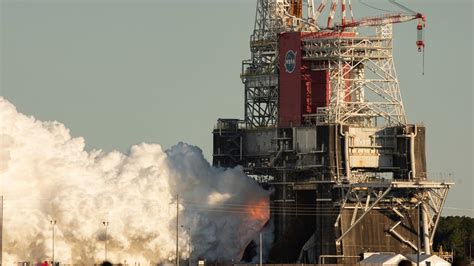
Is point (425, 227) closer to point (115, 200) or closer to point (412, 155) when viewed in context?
point (412, 155)

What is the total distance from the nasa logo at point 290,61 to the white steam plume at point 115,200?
512 inches

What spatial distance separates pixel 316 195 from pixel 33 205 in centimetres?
3047

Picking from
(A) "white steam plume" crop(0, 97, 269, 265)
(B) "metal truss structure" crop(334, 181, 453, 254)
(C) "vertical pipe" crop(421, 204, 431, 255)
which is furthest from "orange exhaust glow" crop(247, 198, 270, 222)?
(C) "vertical pipe" crop(421, 204, 431, 255)

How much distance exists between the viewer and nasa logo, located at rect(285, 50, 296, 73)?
14650 centimetres

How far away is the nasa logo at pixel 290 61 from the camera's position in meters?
146

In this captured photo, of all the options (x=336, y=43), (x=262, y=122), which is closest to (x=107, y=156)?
(x=262, y=122)

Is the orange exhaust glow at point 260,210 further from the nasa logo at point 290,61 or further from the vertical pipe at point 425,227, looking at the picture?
the vertical pipe at point 425,227

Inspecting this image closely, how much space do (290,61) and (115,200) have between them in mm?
25501

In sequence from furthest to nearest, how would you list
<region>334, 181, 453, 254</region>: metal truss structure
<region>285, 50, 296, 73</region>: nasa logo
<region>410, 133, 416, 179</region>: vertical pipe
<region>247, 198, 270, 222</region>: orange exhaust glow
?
<region>247, 198, 270, 222</region>: orange exhaust glow, <region>285, 50, 296, 73</region>: nasa logo, <region>410, 133, 416, 179</region>: vertical pipe, <region>334, 181, 453, 254</region>: metal truss structure

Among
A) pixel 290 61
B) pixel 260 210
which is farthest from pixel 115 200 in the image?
pixel 290 61

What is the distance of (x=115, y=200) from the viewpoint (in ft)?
463

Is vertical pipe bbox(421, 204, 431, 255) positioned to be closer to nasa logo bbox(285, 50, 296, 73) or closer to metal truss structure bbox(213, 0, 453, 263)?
metal truss structure bbox(213, 0, 453, 263)

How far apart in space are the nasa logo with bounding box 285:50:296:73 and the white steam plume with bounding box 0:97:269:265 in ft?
42.7


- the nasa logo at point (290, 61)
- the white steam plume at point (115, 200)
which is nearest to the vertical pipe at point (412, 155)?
the nasa logo at point (290, 61)
